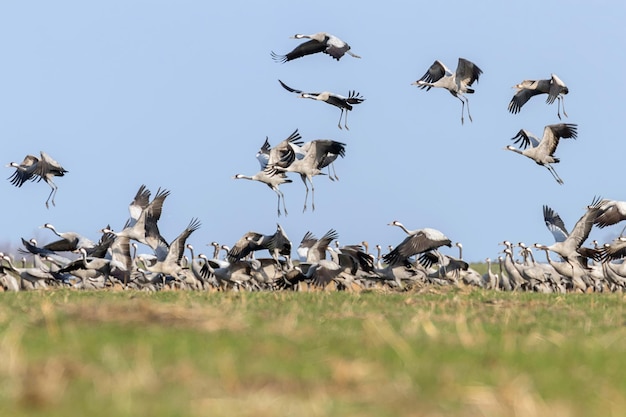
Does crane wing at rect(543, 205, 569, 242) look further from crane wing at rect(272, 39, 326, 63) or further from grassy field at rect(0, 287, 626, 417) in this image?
grassy field at rect(0, 287, 626, 417)

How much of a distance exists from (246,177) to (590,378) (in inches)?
1094

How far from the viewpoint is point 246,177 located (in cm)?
3538

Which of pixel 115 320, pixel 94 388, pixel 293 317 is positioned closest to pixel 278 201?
pixel 293 317

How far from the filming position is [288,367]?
25.6ft

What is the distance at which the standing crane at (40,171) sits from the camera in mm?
35375

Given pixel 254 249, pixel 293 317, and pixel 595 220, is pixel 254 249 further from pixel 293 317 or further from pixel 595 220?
pixel 293 317

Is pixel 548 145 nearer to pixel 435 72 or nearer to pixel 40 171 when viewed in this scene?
pixel 435 72

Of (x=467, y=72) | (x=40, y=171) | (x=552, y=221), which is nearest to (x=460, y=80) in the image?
(x=467, y=72)

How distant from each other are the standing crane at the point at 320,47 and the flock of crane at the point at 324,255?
1.1 inches

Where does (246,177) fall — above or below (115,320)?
above

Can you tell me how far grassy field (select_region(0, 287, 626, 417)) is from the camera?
6.52 metres

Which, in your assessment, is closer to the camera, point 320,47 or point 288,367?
point 288,367

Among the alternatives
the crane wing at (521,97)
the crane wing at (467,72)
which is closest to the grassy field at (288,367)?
the crane wing at (467,72)

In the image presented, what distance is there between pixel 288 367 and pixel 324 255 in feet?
74.4
